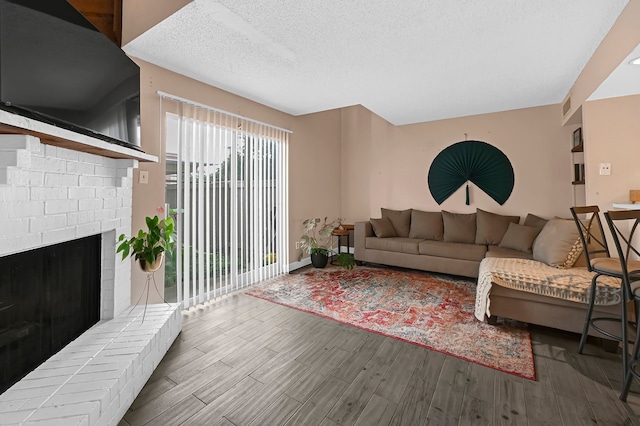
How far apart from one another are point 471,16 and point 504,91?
1919 mm

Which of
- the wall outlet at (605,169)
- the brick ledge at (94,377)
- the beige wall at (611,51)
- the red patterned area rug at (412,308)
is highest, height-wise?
the beige wall at (611,51)

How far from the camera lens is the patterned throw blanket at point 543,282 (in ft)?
6.77

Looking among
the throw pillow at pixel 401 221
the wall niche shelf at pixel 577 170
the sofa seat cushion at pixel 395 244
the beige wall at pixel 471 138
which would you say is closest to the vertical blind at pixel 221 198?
the sofa seat cushion at pixel 395 244

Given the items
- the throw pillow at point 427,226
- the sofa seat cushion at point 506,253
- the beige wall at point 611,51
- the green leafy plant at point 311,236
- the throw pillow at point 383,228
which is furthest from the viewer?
the throw pillow at point 383,228

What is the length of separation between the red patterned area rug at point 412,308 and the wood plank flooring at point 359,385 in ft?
0.40

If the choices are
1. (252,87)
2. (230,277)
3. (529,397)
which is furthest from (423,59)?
(230,277)

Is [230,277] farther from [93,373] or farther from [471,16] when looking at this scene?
[471,16]

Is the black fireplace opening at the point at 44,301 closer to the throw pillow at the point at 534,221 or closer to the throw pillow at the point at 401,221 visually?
the throw pillow at the point at 401,221

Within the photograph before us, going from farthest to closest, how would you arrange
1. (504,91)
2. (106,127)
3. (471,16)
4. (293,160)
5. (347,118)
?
1. (347,118)
2. (293,160)
3. (504,91)
4. (471,16)
5. (106,127)

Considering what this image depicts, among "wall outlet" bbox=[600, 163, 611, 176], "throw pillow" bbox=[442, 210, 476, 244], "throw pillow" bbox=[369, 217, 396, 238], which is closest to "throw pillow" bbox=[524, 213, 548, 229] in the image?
"throw pillow" bbox=[442, 210, 476, 244]

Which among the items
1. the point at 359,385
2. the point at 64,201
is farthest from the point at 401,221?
the point at 64,201

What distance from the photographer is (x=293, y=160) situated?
4.41 m

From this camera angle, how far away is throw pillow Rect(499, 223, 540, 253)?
12.0 feet

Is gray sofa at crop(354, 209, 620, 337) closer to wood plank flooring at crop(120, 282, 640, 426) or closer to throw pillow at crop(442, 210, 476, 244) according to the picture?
throw pillow at crop(442, 210, 476, 244)
